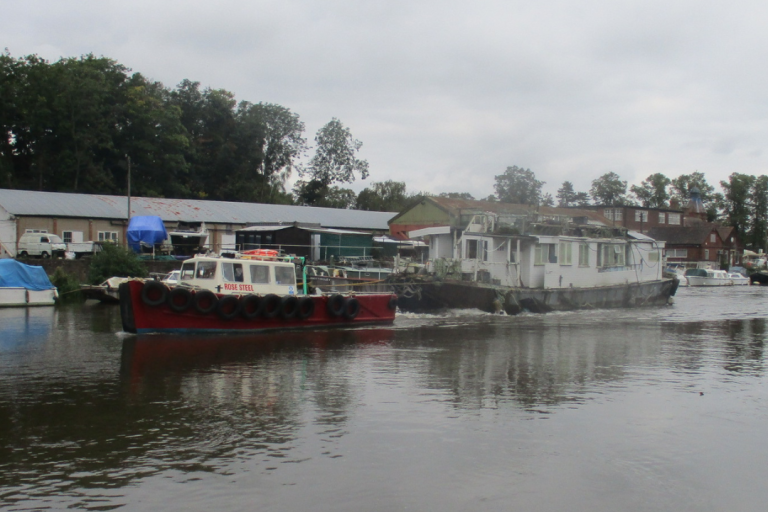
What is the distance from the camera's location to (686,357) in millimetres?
18062

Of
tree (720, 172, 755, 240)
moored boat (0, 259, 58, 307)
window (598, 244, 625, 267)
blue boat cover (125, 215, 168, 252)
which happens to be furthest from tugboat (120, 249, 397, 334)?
tree (720, 172, 755, 240)

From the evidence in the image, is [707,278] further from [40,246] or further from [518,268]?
[40,246]

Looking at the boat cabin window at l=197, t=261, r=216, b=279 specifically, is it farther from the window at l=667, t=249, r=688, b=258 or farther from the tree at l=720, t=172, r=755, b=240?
the tree at l=720, t=172, r=755, b=240

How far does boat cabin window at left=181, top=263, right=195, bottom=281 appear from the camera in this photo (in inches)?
813

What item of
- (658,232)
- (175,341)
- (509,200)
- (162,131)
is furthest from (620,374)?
(658,232)

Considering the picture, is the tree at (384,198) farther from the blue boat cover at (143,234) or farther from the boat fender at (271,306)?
the boat fender at (271,306)

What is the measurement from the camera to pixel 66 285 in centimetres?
3588

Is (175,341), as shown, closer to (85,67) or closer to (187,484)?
(187,484)

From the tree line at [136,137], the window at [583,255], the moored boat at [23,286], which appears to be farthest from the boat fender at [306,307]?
the tree line at [136,137]

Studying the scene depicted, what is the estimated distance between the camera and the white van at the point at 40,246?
1571 inches

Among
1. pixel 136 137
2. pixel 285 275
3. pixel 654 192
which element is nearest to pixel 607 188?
pixel 654 192

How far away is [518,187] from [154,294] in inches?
1891

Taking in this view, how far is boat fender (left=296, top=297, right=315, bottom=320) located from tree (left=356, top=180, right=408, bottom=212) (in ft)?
174

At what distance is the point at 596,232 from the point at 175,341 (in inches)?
817
